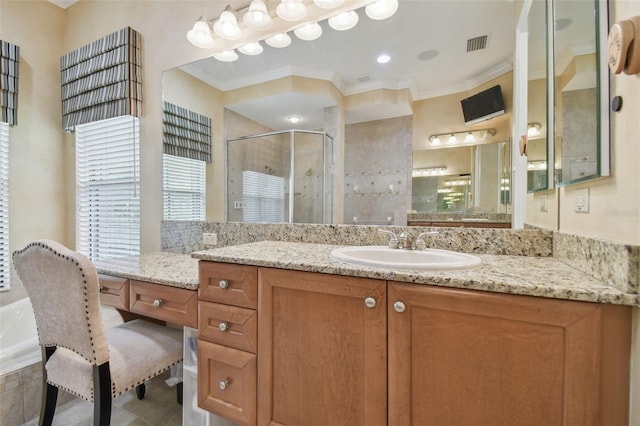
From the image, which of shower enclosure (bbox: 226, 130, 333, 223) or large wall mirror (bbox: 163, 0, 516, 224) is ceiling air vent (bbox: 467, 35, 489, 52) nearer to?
large wall mirror (bbox: 163, 0, 516, 224)

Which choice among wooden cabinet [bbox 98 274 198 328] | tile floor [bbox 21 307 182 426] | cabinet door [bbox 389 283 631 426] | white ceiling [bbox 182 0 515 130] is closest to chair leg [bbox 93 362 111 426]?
wooden cabinet [bbox 98 274 198 328]

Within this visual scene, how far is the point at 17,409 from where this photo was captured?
142cm

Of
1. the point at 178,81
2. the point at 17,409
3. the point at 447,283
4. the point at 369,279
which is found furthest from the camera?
the point at 178,81

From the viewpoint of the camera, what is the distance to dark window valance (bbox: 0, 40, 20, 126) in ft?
6.83

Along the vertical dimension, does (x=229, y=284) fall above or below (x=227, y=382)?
above

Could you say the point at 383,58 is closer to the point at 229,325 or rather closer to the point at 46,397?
the point at 229,325

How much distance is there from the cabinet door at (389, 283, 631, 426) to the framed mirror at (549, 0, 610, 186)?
0.41 metres

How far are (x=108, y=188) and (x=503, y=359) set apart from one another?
2934mm

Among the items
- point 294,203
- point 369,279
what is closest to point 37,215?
point 294,203

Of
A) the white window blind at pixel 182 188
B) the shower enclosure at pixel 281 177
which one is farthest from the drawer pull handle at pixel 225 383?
the white window blind at pixel 182 188

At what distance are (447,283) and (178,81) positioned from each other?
2216 millimetres

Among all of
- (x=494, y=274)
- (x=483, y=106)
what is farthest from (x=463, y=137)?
(x=494, y=274)

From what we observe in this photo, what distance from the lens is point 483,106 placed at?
124cm

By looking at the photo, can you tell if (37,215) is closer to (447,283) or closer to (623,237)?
(447,283)
